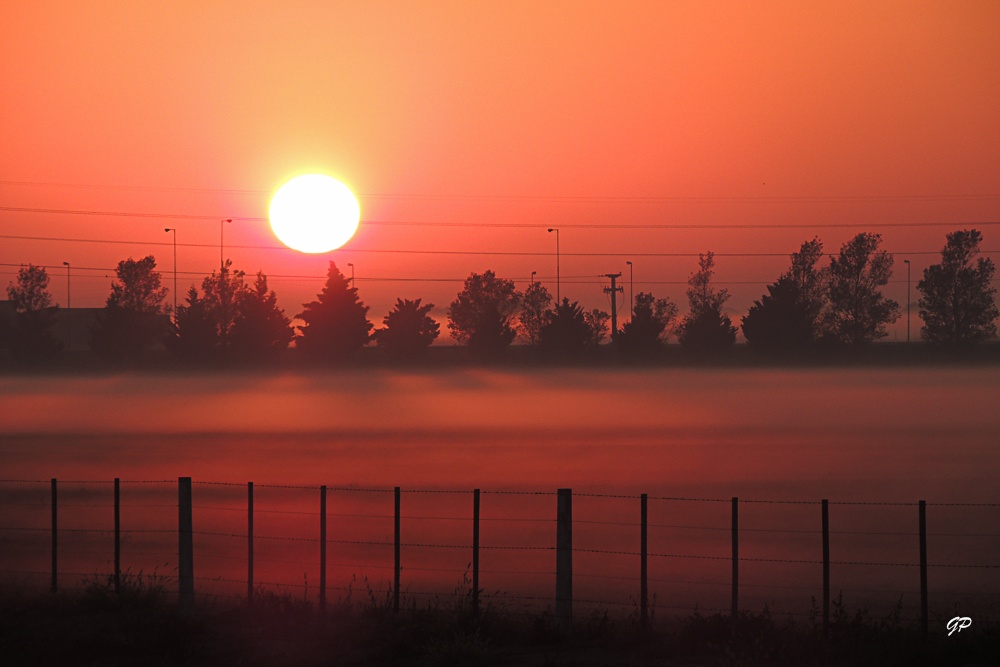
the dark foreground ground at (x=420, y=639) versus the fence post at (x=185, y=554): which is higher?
the fence post at (x=185, y=554)

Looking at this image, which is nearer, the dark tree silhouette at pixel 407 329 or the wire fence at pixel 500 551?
the wire fence at pixel 500 551

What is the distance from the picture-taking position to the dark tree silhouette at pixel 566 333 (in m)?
122

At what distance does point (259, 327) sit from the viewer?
388ft

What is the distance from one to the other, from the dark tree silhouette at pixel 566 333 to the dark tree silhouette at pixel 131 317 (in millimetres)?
42651

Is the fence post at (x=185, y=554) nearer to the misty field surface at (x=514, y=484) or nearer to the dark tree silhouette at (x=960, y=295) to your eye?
the misty field surface at (x=514, y=484)

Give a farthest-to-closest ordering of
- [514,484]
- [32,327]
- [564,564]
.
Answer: [32,327], [514,484], [564,564]

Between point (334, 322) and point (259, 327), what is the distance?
832 centimetres

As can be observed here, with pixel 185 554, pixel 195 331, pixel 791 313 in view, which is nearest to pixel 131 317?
pixel 195 331

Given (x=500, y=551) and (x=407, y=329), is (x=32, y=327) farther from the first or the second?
(x=500, y=551)

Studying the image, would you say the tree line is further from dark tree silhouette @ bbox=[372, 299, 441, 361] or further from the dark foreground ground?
the dark foreground ground

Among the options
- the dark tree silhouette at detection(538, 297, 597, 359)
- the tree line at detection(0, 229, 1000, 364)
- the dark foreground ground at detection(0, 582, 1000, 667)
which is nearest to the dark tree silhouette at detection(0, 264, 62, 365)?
the tree line at detection(0, 229, 1000, 364)

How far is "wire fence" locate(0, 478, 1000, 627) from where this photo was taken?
18.4m

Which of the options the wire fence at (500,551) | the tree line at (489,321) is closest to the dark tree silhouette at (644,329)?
the tree line at (489,321)

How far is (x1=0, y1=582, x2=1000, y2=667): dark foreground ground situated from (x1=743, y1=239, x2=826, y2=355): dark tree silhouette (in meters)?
105
